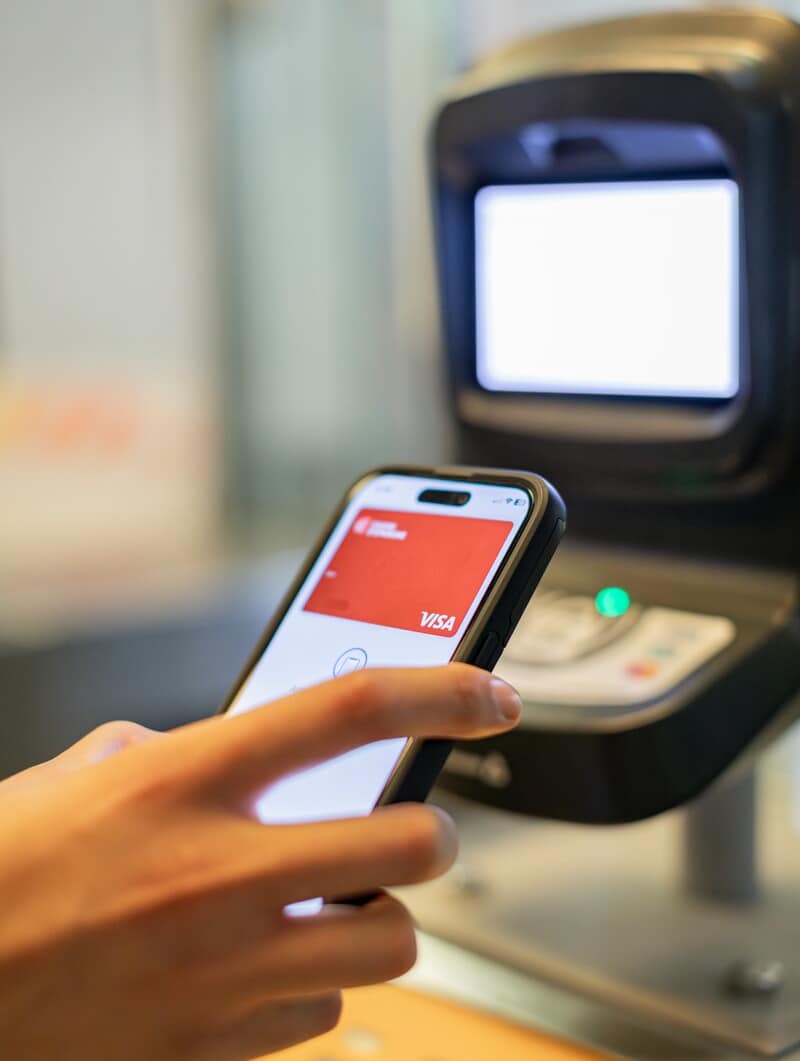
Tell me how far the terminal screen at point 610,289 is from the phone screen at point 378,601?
0.52 feet

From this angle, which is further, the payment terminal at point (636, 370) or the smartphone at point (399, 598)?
the payment terminal at point (636, 370)

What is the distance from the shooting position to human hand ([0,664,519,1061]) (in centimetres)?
35

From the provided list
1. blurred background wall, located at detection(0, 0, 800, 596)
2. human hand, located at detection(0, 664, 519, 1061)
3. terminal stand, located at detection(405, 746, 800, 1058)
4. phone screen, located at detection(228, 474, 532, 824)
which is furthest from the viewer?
blurred background wall, located at detection(0, 0, 800, 596)

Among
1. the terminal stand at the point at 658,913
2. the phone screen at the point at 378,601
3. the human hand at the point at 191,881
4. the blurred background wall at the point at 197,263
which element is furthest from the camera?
the blurred background wall at the point at 197,263

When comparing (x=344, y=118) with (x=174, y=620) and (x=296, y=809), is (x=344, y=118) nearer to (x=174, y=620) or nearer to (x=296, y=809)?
(x=174, y=620)

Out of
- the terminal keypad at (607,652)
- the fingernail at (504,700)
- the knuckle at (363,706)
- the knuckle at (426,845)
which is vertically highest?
the knuckle at (363,706)

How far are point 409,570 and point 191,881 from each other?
19cm

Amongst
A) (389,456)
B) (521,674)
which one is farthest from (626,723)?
(389,456)

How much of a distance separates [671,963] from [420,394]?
356 millimetres

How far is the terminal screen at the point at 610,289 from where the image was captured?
23.9 inches

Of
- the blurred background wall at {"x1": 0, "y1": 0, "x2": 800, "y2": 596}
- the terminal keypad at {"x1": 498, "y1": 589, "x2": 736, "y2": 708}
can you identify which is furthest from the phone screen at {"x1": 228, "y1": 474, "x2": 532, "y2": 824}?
the blurred background wall at {"x1": 0, "y1": 0, "x2": 800, "y2": 596}

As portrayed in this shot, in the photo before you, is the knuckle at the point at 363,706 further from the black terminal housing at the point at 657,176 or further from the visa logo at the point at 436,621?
the black terminal housing at the point at 657,176

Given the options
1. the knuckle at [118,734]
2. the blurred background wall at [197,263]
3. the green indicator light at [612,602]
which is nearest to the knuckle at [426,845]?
the knuckle at [118,734]

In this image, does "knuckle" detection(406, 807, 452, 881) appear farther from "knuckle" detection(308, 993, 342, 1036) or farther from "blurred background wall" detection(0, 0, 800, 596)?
"blurred background wall" detection(0, 0, 800, 596)
